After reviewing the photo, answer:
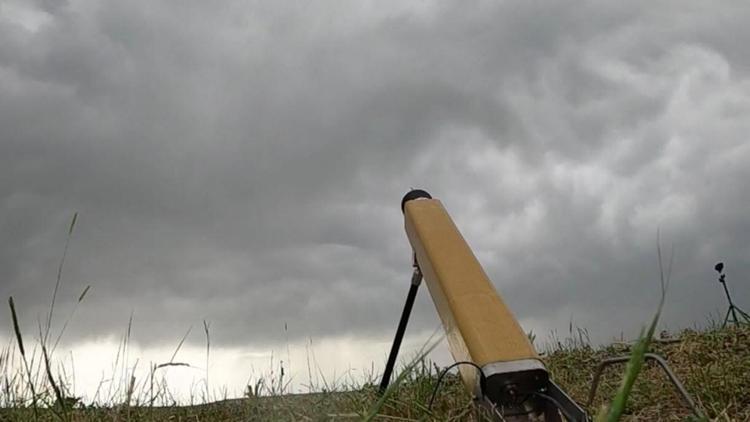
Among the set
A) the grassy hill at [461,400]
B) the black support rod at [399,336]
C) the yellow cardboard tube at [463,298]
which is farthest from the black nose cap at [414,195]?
the grassy hill at [461,400]

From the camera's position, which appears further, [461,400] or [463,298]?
[461,400]

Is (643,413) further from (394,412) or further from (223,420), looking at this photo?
(223,420)

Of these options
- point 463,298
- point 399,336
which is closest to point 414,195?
point 399,336

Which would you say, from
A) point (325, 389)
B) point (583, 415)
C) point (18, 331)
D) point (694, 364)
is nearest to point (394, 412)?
point (325, 389)

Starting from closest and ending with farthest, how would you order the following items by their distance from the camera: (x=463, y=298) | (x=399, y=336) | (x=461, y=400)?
1. (x=463, y=298)
2. (x=461, y=400)
3. (x=399, y=336)

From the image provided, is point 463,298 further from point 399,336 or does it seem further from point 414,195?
point 399,336

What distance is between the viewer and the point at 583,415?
234 centimetres

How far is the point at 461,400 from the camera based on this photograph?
385cm

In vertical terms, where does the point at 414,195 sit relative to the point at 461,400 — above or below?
above

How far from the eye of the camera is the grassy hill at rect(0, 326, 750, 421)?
343 cm

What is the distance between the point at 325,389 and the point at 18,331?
281 cm

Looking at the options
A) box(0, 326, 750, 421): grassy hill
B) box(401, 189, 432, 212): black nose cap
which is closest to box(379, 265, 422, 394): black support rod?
box(0, 326, 750, 421): grassy hill

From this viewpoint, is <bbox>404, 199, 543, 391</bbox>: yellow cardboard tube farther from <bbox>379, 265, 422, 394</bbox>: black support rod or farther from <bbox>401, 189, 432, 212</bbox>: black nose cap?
<bbox>379, 265, 422, 394</bbox>: black support rod

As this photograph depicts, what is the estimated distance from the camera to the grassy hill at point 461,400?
343 cm
